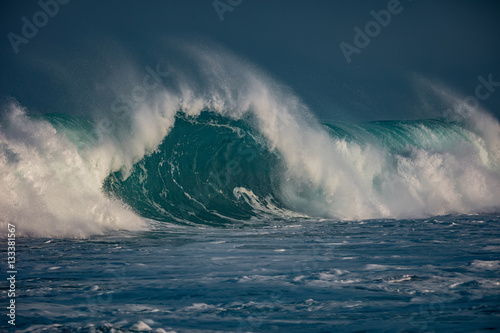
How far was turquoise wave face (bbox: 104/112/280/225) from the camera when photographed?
37.2 ft

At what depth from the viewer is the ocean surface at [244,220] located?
4066 mm

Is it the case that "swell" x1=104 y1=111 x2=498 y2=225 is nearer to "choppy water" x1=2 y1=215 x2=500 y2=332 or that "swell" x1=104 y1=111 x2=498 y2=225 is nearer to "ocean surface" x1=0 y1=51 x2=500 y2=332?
Result: "ocean surface" x1=0 y1=51 x2=500 y2=332

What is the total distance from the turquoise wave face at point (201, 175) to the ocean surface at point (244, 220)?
5cm

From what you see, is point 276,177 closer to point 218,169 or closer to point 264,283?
point 218,169

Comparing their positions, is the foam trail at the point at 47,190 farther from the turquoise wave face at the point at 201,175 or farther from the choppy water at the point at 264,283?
the turquoise wave face at the point at 201,175

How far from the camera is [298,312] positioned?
13.1ft

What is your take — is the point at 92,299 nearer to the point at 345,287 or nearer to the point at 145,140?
the point at 345,287

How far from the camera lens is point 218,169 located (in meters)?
13.7

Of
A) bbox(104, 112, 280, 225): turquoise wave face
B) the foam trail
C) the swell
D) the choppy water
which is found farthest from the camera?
the swell

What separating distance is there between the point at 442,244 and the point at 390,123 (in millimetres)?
15064

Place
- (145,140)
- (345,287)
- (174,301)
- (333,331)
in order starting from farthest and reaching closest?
(145,140)
(345,287)
(174,301)
(333,331)

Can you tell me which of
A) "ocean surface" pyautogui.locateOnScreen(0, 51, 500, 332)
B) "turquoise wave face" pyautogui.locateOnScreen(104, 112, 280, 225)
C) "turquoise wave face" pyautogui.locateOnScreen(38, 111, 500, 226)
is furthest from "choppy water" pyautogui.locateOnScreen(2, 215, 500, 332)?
"turquoise wave face" pyautogui.locateOnScreen(38, 111, 500, 226)

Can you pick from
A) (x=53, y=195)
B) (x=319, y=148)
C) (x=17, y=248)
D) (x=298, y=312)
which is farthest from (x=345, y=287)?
(x=319, y=148)

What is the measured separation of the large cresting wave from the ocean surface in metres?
0.04
